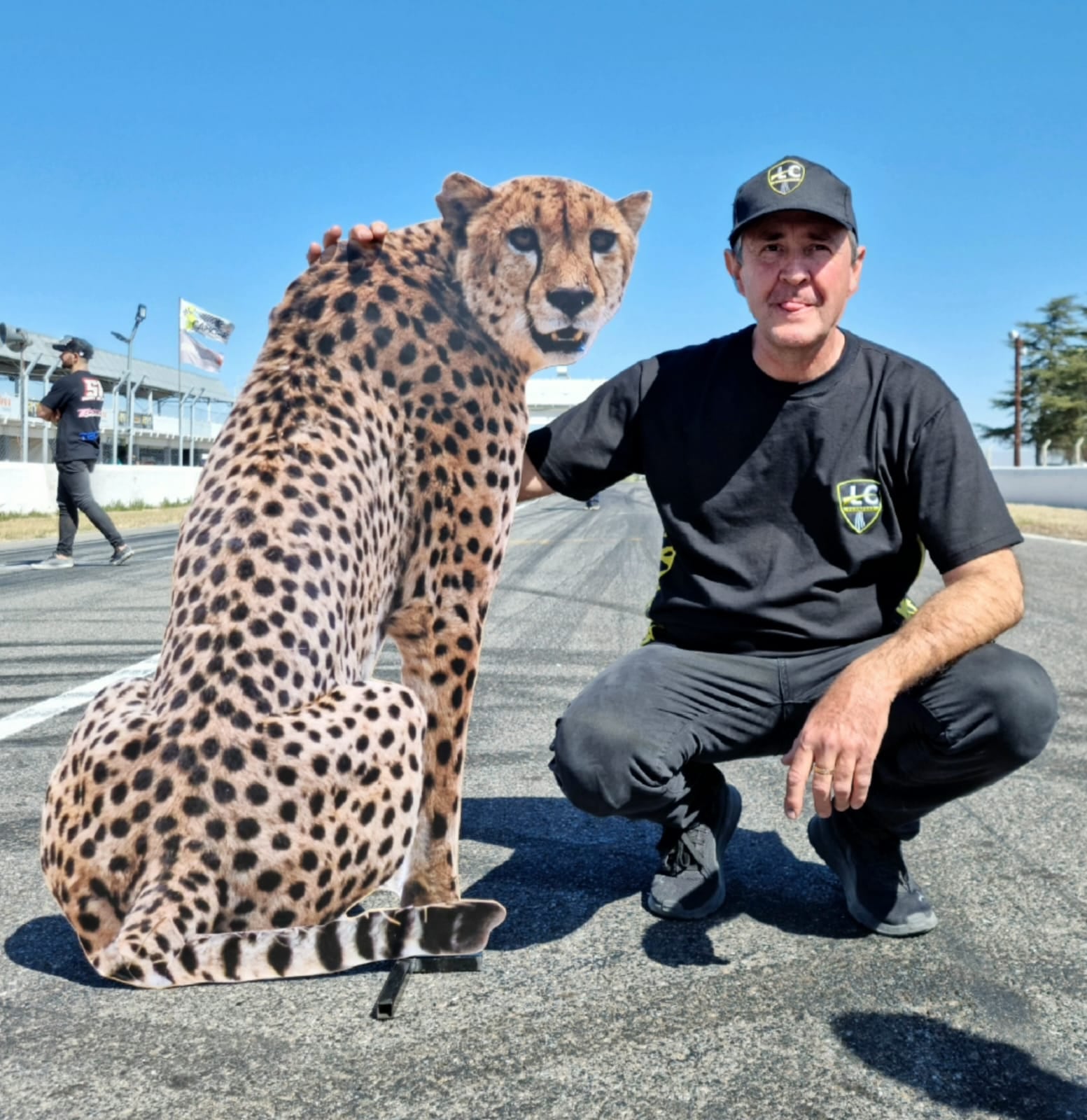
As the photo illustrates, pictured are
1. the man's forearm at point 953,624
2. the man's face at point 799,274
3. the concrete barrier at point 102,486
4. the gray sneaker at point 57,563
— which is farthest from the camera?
the concrete barrier at point 102,486

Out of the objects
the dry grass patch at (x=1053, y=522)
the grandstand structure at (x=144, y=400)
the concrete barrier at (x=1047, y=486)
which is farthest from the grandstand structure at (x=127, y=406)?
the concrete barrier at (x=1047, y=486)

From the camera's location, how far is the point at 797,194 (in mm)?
2639

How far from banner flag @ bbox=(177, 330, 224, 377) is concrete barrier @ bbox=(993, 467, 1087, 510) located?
28.0 m

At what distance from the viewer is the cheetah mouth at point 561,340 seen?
264 centimetres

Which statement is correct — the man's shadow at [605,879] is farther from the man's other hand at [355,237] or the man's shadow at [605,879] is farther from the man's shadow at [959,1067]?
the man's other hand at [355,237]

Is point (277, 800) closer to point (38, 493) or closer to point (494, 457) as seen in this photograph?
point (494, 457)

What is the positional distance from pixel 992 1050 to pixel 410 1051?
110 centimetres

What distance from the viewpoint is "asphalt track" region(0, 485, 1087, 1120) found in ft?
6.18

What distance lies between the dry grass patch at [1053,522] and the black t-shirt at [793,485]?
1398 cm

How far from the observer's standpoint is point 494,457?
Result: 2518 millimetres

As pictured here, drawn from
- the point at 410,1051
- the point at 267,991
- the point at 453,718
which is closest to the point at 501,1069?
the point at 410,1051

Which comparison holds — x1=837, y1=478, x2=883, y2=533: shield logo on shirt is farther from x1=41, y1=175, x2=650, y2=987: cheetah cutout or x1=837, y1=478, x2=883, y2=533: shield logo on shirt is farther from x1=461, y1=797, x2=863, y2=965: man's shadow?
x1=461, y1=797, x2=863, y2=965: man's shadow

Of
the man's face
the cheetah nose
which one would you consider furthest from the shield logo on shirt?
the cheetah nose

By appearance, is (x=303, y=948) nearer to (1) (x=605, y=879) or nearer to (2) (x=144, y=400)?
(1) (x=605, y=879)
